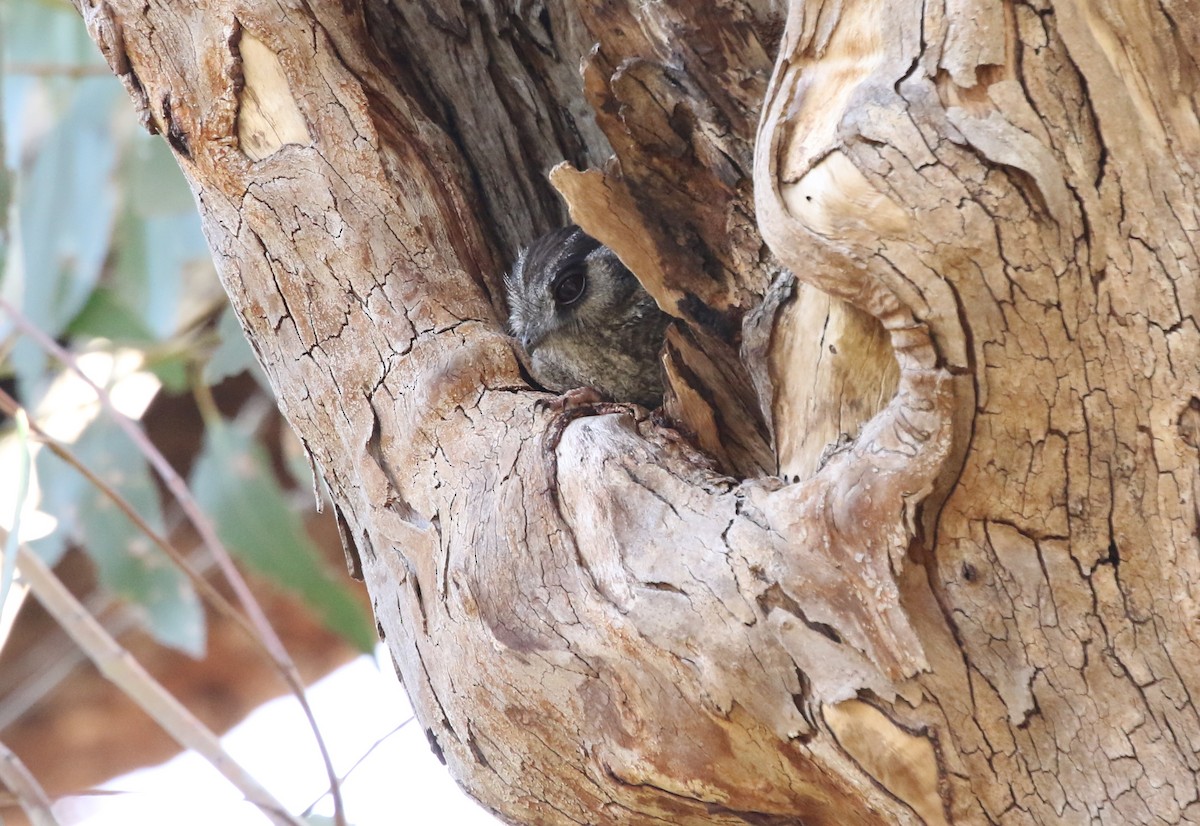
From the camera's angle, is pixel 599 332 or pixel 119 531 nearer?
pixel 599 332

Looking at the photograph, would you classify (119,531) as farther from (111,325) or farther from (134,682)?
(134,682)

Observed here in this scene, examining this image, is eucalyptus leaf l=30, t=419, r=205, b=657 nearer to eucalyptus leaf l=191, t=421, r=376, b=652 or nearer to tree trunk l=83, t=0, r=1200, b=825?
eucalyptus leaf l=191, t=421, r=376, b=652

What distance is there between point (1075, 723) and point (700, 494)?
33cm

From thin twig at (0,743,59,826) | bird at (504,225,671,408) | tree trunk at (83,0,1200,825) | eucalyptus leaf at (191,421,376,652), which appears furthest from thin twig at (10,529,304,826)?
bird at (504,225,671,408)

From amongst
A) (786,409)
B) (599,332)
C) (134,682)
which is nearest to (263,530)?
(134,682)

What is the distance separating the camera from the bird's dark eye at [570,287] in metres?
1.63

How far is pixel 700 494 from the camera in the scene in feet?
3.21

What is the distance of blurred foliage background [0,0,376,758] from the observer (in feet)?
Result: 6.88

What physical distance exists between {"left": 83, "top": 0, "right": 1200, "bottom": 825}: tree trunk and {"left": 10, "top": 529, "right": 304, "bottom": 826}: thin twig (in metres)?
0.35

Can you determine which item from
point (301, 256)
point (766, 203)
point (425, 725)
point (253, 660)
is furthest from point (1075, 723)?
point (253, 660)

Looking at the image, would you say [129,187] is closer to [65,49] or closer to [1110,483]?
[65,49]

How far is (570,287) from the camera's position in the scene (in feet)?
5.44

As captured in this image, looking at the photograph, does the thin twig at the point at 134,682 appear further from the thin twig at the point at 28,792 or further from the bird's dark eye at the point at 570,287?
the bird's dark eye at the point at 570,287

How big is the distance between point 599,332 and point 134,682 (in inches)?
29.9
